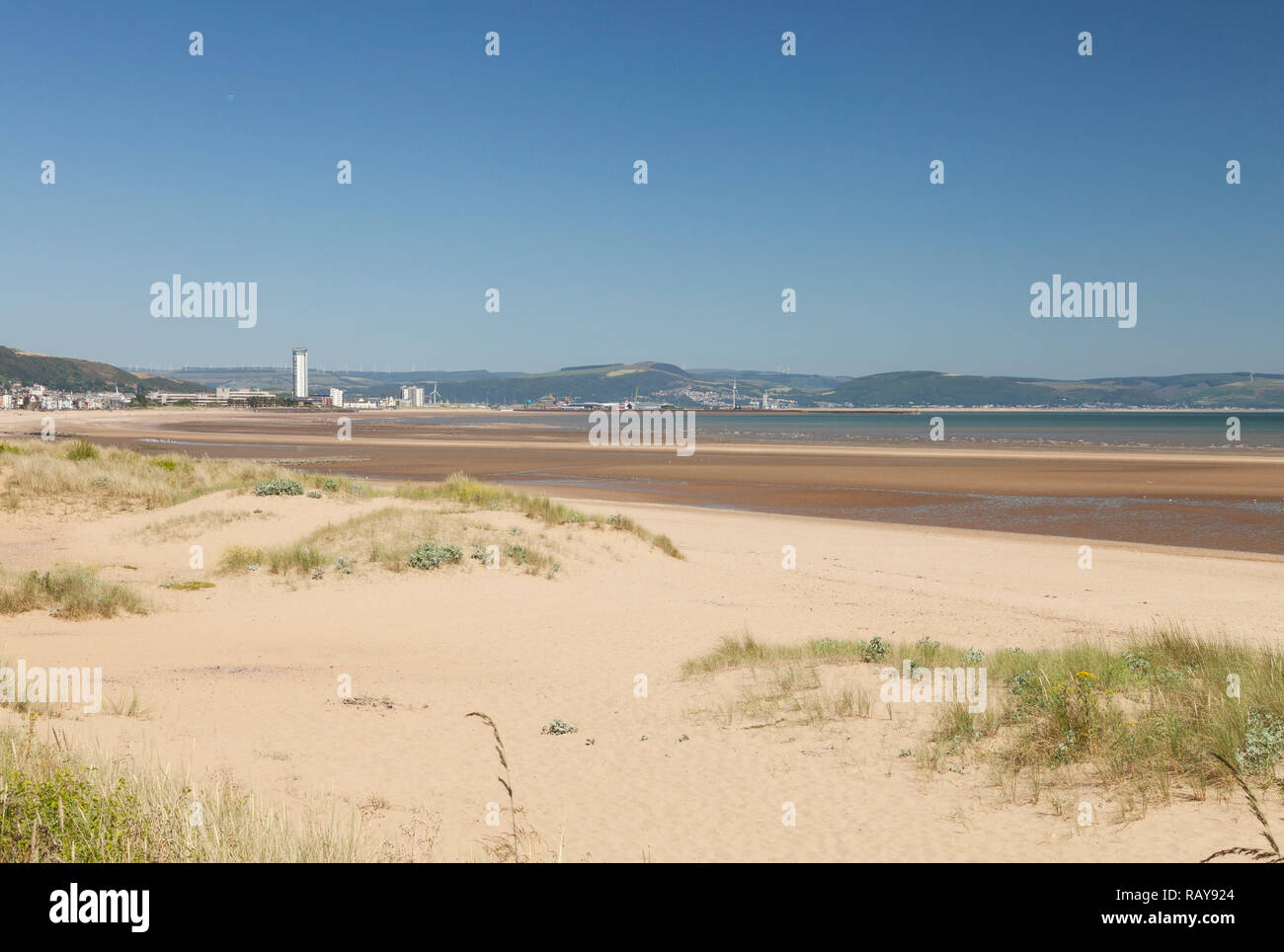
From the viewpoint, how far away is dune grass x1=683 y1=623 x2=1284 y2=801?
21.5ft

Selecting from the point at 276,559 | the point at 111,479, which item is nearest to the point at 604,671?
the point at 276,559

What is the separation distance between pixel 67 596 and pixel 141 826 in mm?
10768

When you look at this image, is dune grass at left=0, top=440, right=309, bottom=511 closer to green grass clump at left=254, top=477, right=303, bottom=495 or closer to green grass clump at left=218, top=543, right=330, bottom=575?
green grass clump at left=254, top=477, right=303, bottom=495

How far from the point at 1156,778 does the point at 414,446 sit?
70.0 meters

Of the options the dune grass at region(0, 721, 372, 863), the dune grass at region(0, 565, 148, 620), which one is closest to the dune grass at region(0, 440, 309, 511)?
the dune grass at region(0, 565, 148, 620)

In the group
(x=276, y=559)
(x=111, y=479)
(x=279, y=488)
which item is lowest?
(x=276, y=559)

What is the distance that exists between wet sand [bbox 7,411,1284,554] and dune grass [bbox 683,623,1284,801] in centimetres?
1685

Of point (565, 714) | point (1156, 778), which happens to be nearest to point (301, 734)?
point (565, 714)

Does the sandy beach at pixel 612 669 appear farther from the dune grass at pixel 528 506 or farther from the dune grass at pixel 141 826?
the dune grass at pixel 141 826

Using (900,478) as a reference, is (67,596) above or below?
below

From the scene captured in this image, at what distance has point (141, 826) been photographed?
499 cm

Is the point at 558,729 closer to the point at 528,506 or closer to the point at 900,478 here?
the point at 528,506

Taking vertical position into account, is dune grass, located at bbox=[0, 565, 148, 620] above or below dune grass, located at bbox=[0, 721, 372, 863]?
below

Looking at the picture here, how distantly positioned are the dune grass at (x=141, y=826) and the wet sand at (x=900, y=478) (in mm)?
24907
